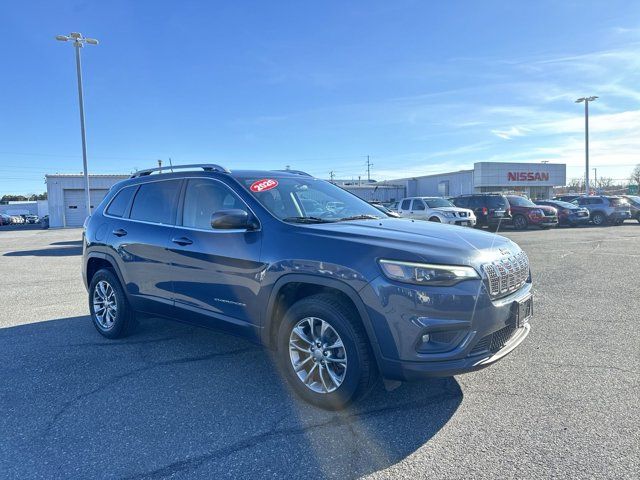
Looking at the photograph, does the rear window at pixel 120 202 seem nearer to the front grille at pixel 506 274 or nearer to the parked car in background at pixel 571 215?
the front grille at pixel 506 274

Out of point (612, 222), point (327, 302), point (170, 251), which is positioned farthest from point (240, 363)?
point (612, 222)

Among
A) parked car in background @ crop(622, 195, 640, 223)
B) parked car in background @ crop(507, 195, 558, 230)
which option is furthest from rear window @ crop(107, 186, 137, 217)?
parked car in background @ crop(622, 195, 640, 223)

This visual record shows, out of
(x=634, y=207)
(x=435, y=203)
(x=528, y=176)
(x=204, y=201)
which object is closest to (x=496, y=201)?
(x=435, y=203)

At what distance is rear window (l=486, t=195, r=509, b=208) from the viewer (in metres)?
21.1

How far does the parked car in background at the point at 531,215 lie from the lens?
21.5 meters

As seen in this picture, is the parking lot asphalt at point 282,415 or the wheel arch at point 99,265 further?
the wheel arch at point 99,265

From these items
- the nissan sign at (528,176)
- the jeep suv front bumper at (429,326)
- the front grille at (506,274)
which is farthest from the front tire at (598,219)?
the jeep suv front bumper at (429,326)

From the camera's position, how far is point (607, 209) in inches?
934

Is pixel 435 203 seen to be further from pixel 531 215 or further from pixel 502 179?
pixel 502 179

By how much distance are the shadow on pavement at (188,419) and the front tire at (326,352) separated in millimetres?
167

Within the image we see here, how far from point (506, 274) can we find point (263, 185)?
87.0 inches

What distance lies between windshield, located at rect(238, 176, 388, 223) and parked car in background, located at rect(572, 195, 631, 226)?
24.0 m

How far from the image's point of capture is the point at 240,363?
14.2 ft

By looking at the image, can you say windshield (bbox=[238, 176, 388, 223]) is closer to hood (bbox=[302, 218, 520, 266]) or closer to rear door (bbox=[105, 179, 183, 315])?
hood (bbox=[302, 218, 520, 266])
